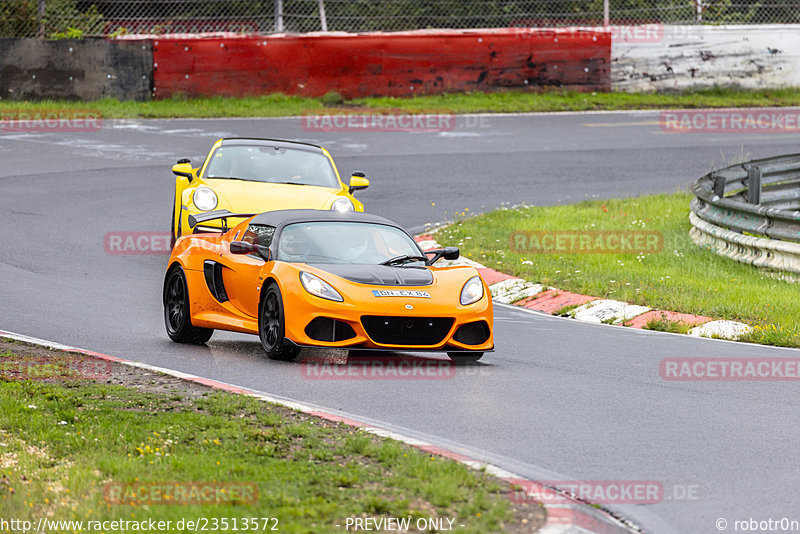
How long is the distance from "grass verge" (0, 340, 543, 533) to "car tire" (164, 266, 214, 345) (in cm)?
258

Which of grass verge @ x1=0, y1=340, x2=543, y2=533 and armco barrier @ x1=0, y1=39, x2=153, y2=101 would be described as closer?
grass verge @ x1=0, y1=340, x2=543, y2=533

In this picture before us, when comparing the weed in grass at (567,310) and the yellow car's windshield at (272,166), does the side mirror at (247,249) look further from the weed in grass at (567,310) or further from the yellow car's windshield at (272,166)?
the yellow car's windshield at (272,166)

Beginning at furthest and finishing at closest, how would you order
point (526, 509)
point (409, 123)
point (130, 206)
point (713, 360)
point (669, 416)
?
point (409, 123)
point (130, 206)
point (713, 360)
point (669, 416)
point (526, 509)

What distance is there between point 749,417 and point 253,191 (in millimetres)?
7576

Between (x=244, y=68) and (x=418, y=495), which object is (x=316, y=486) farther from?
(x=244, y=68)

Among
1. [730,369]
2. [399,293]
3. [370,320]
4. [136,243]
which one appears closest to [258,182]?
[136,243]

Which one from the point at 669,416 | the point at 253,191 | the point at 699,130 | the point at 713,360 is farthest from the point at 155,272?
the point at 699,130

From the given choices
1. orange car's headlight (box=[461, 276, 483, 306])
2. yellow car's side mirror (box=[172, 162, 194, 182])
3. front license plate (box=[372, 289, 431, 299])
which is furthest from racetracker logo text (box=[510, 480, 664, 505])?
yellow car's side mirror (box=[172, 162, 194, 182])

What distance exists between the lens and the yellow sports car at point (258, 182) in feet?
47.0

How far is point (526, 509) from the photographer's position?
5.95 meters

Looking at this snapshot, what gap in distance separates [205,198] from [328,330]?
201 inches

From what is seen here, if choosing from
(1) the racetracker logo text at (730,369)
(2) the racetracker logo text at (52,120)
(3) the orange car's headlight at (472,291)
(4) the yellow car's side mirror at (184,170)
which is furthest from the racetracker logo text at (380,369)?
(2) the racetracker logo text at (52,120)

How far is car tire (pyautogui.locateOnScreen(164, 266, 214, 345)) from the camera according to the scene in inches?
440

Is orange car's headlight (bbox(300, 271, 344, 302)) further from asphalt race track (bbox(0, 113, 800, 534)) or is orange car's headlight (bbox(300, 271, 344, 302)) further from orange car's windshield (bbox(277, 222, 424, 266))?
asphalt race track (bbox(0, 113, 800, 534))
